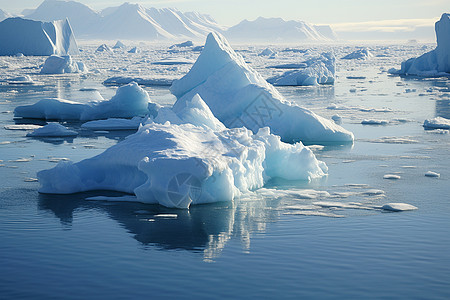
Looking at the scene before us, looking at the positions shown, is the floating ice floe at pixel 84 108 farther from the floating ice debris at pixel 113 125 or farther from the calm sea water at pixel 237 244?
the calm sea water at pixel 237 244

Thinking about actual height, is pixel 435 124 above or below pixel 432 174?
above

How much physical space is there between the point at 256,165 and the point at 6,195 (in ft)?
12.2

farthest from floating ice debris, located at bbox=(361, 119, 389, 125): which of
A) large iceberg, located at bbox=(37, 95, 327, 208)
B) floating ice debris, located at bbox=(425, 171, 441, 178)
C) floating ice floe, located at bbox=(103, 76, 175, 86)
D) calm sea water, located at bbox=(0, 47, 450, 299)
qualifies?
floating ice floe, located at bbox=(103, 76, 175, 86)

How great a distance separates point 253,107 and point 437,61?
77.0ft

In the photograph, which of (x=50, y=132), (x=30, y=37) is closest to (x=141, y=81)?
(x=50, y=132)

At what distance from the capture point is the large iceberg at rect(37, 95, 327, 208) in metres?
8.21

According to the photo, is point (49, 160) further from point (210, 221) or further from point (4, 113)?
point (4, 113)

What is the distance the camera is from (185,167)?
8156 mm

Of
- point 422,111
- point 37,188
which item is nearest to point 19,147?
point 37,188

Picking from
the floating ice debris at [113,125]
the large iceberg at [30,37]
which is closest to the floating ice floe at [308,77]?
the floating ice debris at [113,125]

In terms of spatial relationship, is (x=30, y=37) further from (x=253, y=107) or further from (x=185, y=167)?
(x=185, y=167)

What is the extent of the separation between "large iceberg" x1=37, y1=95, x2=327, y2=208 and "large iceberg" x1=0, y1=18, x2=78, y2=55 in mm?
38260

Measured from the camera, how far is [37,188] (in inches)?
372

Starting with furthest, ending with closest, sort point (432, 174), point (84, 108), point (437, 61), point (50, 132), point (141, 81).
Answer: point (437, 61)
point (141, 81)
point (84, 108)
point (50, 132)
point (432, 174)
